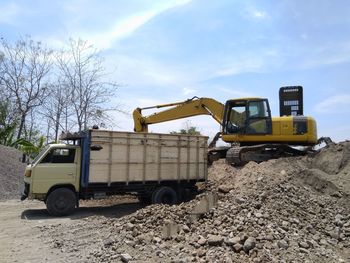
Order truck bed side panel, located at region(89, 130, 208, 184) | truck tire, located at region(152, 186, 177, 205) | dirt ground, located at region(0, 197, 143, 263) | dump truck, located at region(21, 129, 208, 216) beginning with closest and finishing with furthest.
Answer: dirt ground, located at region(0, 197, 143, 263), dump truck, located at region(21, 129, 208, 216), truck bed side panel, located at region(89, 130, 208, 184), truck tire, located at region(152, 186, 177, 205)

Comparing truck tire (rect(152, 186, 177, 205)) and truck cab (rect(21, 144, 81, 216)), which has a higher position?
truck cab (rect(21, 144, 81, 216))

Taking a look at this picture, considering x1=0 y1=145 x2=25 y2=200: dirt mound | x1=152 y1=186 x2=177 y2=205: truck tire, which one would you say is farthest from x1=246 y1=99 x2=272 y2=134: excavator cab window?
A: x1=0 y1=145 x2=25 y2=200: dirt mound

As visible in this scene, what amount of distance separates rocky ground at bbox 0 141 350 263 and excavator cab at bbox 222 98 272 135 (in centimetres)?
349

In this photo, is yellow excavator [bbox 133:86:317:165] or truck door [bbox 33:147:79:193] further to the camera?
yellow excavator [bbox 133:86:317:165]

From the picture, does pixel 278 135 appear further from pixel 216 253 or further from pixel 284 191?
pixel 216 253

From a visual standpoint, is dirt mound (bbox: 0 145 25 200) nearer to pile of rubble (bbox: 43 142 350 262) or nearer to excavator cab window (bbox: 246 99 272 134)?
pile of rubble (bbox: 43 142 350 262)

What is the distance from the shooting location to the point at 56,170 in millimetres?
13625

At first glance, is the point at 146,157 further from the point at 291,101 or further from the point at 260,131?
the point at 291,101

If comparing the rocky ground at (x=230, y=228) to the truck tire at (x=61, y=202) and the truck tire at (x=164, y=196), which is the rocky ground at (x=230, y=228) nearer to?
the truck tire at (x=61, y=202)

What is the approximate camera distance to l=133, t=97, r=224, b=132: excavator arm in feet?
63.7

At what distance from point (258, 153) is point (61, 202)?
7.83 m

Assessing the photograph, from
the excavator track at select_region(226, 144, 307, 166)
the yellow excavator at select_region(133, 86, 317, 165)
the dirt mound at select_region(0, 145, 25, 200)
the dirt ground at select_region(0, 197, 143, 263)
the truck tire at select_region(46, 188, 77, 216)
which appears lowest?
the dirt ground at select_region(0, 197, 143, 263)

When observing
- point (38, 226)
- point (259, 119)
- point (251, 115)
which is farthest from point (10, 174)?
point (259, 119)

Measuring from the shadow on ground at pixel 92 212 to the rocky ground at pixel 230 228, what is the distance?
35 millimetres
